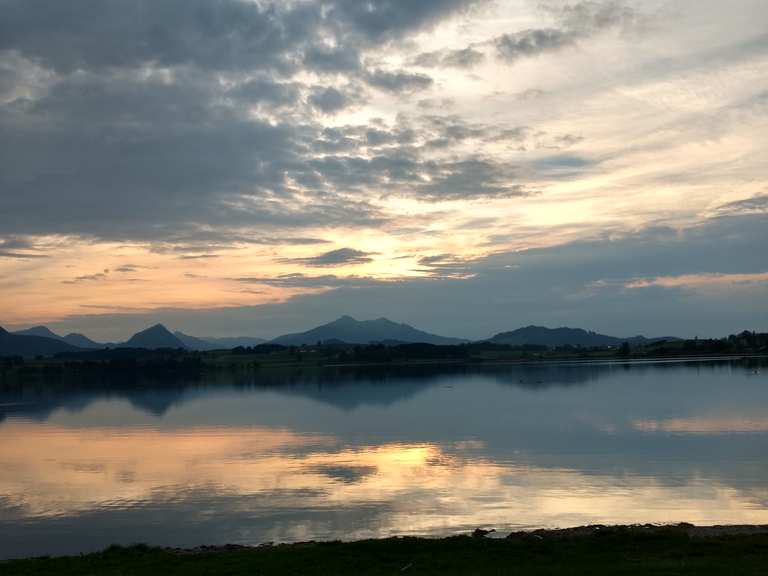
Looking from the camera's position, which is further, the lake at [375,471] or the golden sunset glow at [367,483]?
the golden sunset glow at [367,483]

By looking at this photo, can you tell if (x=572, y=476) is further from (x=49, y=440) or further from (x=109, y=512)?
(x=49, y=440)

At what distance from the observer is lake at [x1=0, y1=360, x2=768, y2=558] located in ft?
70.8

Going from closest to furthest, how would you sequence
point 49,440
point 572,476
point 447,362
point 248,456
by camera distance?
1. point 572,476
2. point 248,456
3. point 49,440
4. point 447,362

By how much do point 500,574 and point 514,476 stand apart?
15198 millimetres

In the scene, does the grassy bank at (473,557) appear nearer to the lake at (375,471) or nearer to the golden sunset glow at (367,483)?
the lake at (375,471)

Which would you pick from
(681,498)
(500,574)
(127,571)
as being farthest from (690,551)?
(127,571)

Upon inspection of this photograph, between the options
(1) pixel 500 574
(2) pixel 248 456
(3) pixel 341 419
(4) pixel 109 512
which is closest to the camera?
(1) pixel 500 574

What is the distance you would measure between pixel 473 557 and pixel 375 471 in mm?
15995

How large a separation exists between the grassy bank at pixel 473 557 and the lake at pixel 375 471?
12.0 ft

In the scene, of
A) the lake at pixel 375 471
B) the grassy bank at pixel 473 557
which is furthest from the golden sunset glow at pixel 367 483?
the grassy bank at pixel 473 557

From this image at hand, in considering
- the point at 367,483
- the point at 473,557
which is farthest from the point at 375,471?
the point at 473,557

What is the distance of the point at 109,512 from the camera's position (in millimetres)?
24609

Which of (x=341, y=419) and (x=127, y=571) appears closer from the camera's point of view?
(x=127, y=571)

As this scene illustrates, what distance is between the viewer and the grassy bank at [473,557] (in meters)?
13.8
